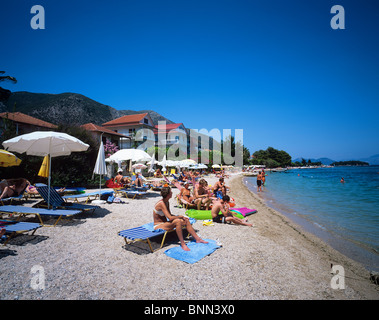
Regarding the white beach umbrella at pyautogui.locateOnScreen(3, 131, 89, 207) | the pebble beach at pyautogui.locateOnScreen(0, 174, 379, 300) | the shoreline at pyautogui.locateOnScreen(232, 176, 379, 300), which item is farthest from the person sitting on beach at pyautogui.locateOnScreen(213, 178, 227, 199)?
the white beach umbrella at pyautogui.locateOnScreen(3, 131, 89, 207)

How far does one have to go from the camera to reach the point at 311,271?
4.03 metres

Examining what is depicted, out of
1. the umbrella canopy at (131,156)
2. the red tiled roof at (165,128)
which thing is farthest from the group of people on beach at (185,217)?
the red tiled roof at (165,128)

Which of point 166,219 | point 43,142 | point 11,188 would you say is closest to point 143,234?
point 166,219

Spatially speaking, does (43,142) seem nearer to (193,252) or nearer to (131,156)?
(131,156)

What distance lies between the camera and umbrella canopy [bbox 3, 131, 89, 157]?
A: 20.3 feet

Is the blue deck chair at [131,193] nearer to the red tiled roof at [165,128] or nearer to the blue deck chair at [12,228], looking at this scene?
the blue deck chair at [12,228]

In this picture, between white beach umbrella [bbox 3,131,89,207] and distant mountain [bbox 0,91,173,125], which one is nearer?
white beach umbrella [bbox 3,131,89,207]

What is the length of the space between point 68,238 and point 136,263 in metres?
2.27

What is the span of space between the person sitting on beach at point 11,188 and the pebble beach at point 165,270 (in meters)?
3.55

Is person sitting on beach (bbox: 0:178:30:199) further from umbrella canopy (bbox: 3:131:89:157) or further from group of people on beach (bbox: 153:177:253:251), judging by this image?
group of people on beach (bbox: 153:177:253:251)

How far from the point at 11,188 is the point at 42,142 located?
275 cm

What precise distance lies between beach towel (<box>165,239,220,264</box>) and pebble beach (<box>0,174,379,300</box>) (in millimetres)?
96
